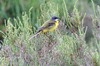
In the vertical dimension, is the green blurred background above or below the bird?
above

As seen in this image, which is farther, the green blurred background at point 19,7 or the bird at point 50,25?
the green blurred background at point 19,7

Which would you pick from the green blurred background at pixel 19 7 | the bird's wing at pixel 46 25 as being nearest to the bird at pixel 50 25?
the bird's wing at pixel 46 25

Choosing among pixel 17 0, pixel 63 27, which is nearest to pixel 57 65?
pixel 63 27

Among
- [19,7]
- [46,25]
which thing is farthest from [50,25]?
[19,7]

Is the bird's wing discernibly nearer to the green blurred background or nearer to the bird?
the bird

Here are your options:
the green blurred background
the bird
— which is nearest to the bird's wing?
the bird

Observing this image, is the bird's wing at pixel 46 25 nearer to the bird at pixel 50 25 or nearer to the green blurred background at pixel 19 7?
the bird at pixel 50 25

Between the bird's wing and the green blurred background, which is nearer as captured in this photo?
the bird's wing

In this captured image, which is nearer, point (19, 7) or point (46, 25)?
point (46, 25)

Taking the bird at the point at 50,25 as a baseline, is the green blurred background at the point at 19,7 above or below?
above

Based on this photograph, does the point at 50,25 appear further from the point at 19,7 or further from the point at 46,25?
the point at 19,7

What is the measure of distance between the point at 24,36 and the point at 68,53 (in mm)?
710

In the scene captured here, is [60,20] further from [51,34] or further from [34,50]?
[34,50]

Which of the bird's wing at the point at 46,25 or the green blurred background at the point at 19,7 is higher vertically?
the green blurred background at the point at 19,7
